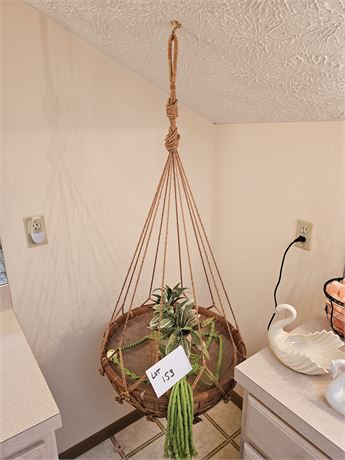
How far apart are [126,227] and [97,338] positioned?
54 centimetres

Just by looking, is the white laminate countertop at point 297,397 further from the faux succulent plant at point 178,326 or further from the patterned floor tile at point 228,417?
the patterned floor tile at point 228,417

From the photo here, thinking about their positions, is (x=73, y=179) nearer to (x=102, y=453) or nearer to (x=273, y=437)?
(x=273, y=437)

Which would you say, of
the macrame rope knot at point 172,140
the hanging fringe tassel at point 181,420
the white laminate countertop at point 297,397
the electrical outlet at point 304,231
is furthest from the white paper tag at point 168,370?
the electrical outlet at point 304,231

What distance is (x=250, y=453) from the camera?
3.60 feet

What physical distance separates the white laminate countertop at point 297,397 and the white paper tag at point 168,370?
0.56 ft

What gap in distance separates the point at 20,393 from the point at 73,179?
757mm

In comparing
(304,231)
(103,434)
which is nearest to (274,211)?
(304,231)

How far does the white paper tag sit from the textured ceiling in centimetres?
83

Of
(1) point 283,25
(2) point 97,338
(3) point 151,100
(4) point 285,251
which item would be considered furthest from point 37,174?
(4) point 285,251

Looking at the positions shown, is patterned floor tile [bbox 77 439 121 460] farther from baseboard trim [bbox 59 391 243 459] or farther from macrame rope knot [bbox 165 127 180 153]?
macrame rope knot [bbox 165 127 180 153]

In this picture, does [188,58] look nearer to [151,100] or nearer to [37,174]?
[151,100]

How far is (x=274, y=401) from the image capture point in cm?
93

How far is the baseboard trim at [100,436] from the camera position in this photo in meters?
1.65

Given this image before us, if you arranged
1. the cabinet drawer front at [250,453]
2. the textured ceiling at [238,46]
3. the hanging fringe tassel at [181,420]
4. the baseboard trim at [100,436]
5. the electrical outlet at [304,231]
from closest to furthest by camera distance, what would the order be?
1. the textured ceiling at [238,46]
2. the hanging fringe tassel at [181,420]
3. the cabinet drawer front at [250,453]
4. the electrical outlet at [304,231]
5. the baseboard trim at [100,436]
